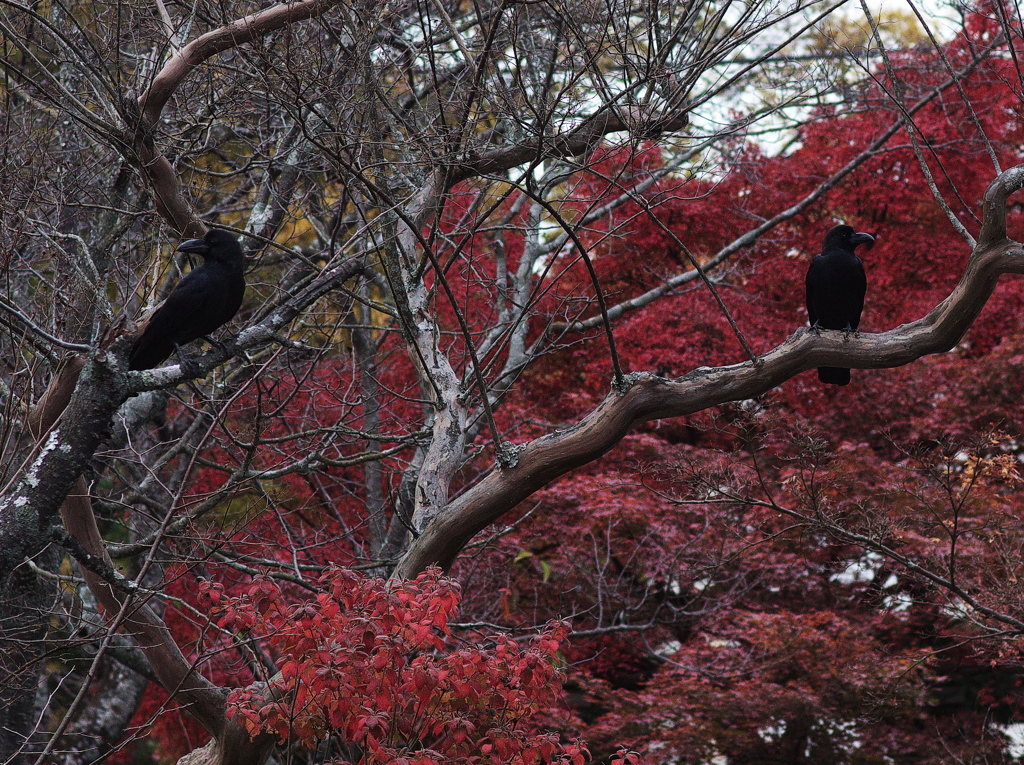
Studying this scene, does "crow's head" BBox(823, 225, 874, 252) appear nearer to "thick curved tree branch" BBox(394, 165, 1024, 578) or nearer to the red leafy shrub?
"thick curved tree branch" BBox(394, 165, 1024, 578)

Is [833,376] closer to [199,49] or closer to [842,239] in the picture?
[842,239]

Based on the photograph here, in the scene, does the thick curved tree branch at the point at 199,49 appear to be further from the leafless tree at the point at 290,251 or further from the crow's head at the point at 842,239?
the crow's head at the point at 842,239

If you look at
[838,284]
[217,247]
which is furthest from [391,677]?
[838,284]

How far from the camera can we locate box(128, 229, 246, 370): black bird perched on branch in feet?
11.5

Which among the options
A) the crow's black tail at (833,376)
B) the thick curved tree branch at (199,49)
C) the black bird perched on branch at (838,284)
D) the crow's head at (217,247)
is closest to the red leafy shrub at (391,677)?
the crow's head at (217,247)

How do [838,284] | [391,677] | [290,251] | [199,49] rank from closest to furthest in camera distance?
[391,677] → [199,49] → [290,251] → [838,284]

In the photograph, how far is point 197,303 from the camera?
148 inches

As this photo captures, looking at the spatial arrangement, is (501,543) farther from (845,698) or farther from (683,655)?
(845,698)

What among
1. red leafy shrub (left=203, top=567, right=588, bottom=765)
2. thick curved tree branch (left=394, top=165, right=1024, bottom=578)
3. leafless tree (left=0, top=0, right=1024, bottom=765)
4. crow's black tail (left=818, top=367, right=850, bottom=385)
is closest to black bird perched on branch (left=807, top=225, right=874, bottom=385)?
crow's black tail (left=818, top=367, right=850, bottom=385)

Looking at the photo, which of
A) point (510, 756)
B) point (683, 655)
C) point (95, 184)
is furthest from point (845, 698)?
point (95, 184)

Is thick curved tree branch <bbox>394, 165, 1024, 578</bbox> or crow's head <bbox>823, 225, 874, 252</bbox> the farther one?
crow's head <bbox>823, 225, 874, 252</bbox>

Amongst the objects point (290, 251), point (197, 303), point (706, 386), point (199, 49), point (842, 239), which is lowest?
point (706, 386)

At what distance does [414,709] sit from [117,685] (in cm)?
587

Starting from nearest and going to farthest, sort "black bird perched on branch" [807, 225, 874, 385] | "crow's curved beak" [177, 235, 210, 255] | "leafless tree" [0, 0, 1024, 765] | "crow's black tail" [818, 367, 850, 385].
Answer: "leafless tree" [0, 0, 1024, 765] → "crow's curved beak" [177, 235, 210, 255] → "crow's black tail" [818, 367, 850, 385] → "black bird perched on branch" [807, 225, 874, 385]
